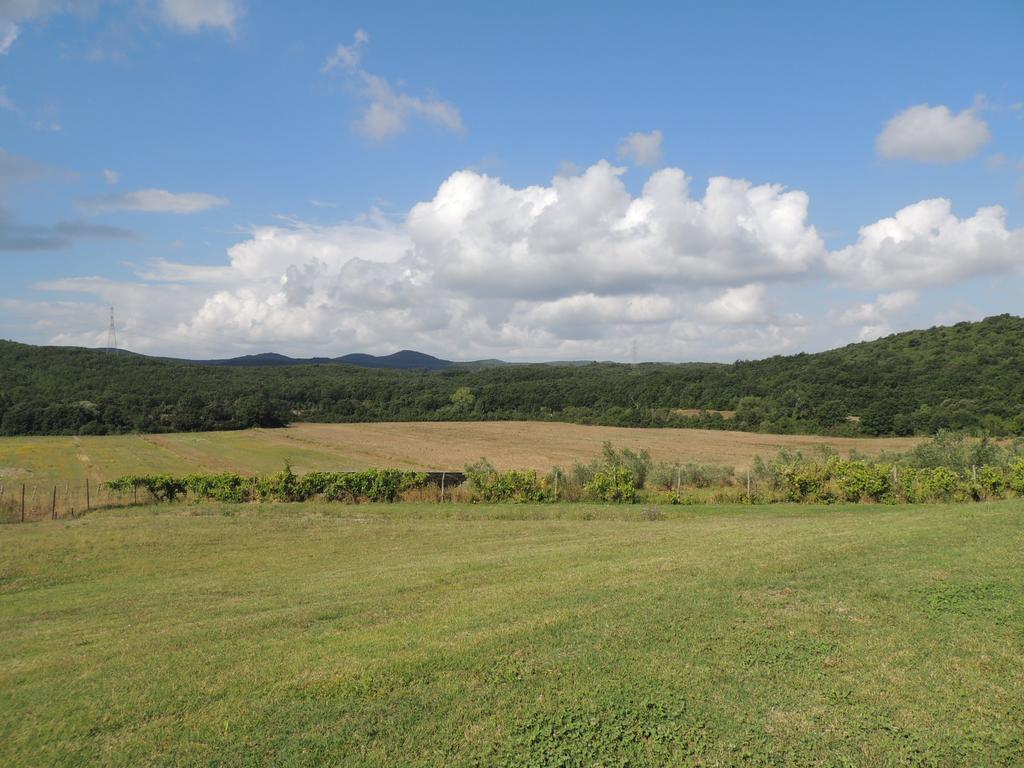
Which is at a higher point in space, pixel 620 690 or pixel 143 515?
pixel 620 690

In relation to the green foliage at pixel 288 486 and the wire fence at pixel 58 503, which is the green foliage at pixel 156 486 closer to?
the green foliage at pixel 288 486

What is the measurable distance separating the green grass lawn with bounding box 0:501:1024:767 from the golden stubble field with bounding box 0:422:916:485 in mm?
40205

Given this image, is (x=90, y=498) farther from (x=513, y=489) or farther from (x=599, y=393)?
(x=599, y=393)

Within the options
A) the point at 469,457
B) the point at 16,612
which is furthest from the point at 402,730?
the point at 469,457

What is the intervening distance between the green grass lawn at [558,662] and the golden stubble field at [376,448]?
132ft

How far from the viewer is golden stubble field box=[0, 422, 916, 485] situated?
58812mm

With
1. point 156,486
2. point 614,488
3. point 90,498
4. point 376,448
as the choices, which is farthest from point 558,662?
point 376,448

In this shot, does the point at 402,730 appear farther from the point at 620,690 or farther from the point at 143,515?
the point at 143,515

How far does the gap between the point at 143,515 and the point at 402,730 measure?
27.8 metres

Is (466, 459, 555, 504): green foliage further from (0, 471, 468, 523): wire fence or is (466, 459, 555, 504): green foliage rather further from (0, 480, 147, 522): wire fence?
(0, 480, 147, 522): wire fence

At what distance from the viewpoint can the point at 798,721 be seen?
19.5 feet

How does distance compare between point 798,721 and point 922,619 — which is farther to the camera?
point 922,619

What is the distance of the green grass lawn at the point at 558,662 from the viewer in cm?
578

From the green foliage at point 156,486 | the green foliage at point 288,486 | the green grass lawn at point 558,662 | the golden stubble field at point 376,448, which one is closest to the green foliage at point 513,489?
the green foliage at point 288,486
